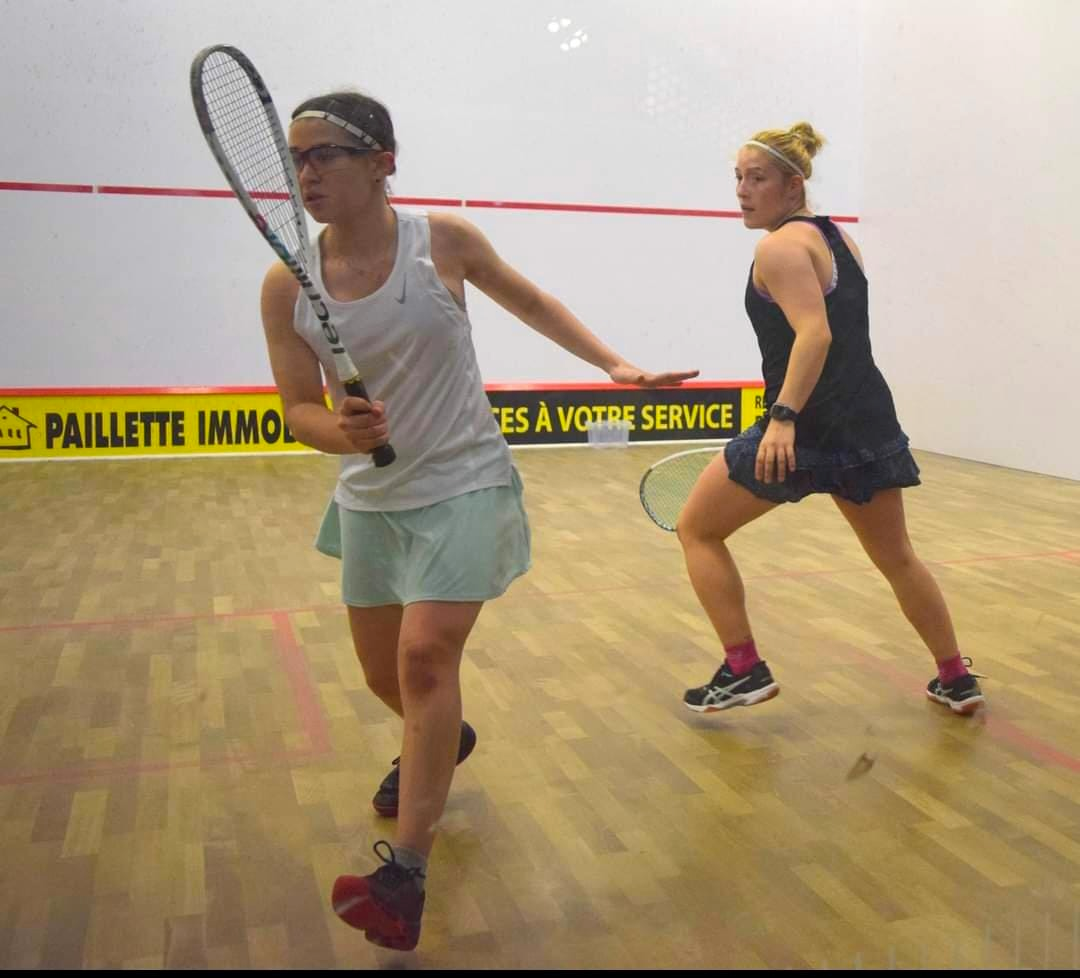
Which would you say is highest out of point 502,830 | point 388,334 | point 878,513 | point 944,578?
point 388,334

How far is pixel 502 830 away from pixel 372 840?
181 millimetres

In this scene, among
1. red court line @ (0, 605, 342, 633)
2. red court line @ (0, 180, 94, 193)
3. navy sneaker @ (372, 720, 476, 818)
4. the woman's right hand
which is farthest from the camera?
red court line @ (0, 180, 94, 193)

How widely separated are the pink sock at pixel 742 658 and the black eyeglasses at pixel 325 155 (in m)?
1.16

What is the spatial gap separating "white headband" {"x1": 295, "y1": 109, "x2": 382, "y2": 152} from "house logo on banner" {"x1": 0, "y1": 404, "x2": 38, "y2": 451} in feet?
16.4

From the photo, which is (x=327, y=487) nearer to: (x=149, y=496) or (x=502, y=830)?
(x=149, y=496)

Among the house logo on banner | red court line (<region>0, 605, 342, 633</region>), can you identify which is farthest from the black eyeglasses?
the house logo on banner

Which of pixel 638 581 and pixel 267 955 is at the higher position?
pixel 267 955

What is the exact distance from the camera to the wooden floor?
4.61 feet

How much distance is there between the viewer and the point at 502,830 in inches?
67.5

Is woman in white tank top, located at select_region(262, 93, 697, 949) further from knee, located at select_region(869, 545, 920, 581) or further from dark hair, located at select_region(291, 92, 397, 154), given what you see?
knee, located at select_region(869, 545, 920, 581)

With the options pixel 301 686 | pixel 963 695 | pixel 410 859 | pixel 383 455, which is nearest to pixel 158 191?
pixel 301 686

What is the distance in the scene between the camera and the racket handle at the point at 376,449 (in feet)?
4.28

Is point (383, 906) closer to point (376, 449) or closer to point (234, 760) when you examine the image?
point (376, 449)

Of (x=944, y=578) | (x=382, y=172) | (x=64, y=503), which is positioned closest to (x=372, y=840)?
(x=382, y=172)
